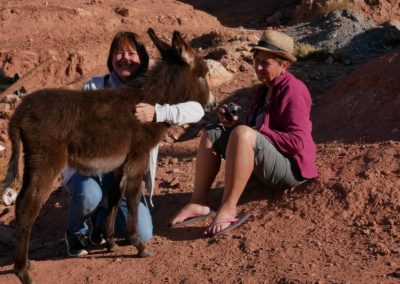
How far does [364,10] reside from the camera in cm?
1670

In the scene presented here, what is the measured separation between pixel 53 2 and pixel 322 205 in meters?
13.9

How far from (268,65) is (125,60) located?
1423mm

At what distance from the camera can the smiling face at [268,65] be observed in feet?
20.3

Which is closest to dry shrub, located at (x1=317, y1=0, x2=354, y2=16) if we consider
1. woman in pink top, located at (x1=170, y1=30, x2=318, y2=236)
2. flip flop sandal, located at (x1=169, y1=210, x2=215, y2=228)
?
woman in pink top, located at (x1=170, y1=30, x2=318, y2=236)

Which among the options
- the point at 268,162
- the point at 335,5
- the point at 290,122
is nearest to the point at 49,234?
the point at 268,162

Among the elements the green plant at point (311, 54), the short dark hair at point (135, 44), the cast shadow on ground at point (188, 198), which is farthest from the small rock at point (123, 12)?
the short dark hair at point (135, 44)

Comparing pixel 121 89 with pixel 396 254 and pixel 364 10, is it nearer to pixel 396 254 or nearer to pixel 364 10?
pixel 396 254

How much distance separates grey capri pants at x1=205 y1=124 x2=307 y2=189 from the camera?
6.00 metres

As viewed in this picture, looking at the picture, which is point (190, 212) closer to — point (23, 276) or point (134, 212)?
point (134, 212)

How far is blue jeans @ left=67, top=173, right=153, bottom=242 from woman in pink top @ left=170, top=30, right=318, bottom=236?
319 millimetres

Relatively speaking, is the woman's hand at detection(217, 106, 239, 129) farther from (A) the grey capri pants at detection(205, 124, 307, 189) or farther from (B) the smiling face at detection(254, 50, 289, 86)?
(B) the smiling face at detection(254, 50, 289, 86)

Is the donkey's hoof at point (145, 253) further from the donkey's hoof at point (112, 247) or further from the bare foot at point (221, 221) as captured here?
the bare foot at point (221, 221)

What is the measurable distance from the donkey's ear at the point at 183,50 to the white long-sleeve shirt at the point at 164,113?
451mm

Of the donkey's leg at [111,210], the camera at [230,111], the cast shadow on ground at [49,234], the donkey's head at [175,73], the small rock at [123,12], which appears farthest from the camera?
the small rock at [123,12]
